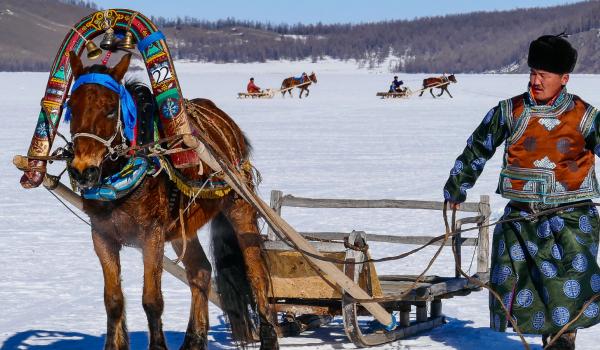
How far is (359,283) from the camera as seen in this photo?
18.3ft

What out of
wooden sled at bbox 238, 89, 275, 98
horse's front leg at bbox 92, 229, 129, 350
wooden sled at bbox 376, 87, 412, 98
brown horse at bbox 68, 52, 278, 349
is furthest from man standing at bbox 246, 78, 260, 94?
horse's front leg at bbox 92, 229, 129, 350

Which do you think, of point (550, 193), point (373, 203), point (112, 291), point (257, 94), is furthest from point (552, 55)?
point (257, 94)

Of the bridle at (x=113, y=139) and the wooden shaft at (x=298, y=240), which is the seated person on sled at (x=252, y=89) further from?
the bridle at (x=113, y=139)

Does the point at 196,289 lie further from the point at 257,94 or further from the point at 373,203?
the point at 257,94

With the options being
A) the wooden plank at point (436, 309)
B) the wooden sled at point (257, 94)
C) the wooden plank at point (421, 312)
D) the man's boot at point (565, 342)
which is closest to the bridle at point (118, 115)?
the man's boot at point (565, 342)

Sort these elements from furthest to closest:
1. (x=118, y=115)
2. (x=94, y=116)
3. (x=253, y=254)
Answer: (x=253, y=254)
(x=118, y=115)
(x=94, y=116)

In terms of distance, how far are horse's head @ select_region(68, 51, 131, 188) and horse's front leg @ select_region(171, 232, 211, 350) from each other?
3.42 feet

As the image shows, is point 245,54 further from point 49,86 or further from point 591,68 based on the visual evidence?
point 49,86

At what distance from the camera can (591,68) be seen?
155 meters

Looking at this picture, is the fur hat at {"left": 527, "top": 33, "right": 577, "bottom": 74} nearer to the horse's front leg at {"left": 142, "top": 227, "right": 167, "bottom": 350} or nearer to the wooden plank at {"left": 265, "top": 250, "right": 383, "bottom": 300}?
the wooden plank at {"left": 265, "top": 250, "right": 383, "bottom": 300}

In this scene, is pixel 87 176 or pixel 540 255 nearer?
pixel 87 176

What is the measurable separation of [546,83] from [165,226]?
1.87 metres

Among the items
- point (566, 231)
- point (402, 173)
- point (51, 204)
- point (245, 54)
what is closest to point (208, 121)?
point (566, 231)

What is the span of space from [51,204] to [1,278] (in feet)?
14.5
